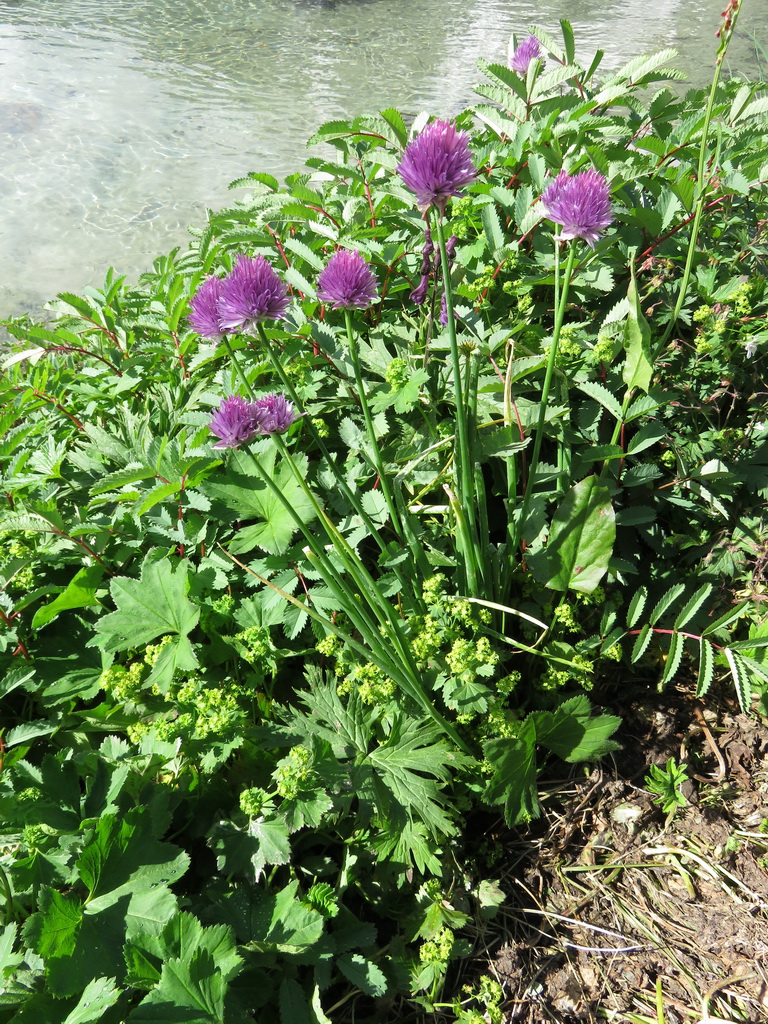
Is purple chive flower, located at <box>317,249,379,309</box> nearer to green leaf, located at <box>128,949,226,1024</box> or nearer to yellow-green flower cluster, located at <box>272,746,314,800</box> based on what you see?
yellow-green flower cluster, located at <box>272,746,314,800</box>

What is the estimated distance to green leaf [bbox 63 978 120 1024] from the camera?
99cm

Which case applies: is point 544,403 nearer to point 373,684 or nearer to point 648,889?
point 373,684

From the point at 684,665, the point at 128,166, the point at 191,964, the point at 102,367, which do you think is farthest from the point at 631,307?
the point at 128,166

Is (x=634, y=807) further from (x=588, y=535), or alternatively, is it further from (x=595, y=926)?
Result: (x=588, y=535)

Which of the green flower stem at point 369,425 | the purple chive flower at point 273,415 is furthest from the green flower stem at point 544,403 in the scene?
the purple chive flower at point 273,415

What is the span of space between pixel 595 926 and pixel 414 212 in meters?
1.62

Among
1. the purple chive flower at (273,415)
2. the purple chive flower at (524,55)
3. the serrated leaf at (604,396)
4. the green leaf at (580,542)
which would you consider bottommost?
the green leaf at (580,542)

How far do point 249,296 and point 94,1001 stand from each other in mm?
1067

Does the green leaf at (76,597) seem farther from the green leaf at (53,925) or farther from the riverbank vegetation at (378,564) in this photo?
the green leaf at (53,925)

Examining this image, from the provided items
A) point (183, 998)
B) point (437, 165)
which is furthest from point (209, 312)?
point (183, 998)

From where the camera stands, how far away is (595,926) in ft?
4.70

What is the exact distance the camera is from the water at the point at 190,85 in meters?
4.99

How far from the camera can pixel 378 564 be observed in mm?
1440

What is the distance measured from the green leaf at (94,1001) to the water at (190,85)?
4388 mm
